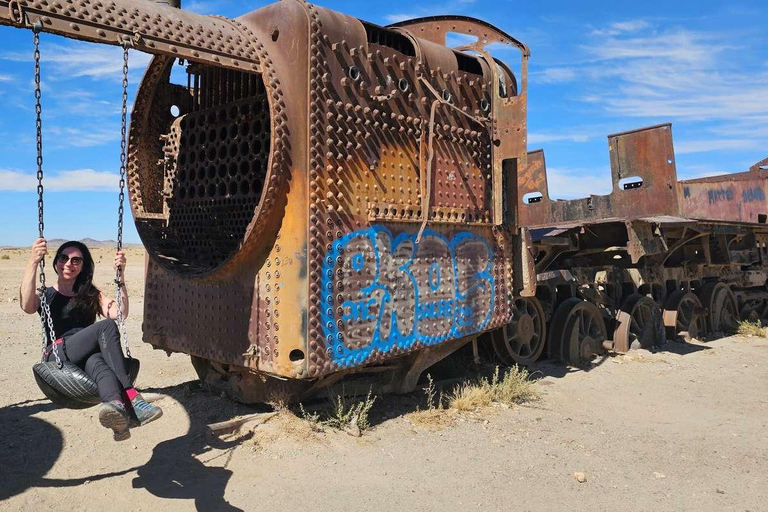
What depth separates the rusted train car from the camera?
8.98m

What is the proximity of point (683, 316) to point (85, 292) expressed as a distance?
1053 cm

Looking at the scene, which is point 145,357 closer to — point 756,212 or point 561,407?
point 561,407

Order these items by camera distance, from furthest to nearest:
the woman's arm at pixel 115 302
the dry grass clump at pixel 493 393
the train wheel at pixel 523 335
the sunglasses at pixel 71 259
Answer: the train wheel at pixel 523 335 → the dry grass clump at pixel 493 393 → the sunglasses at pixel 71 259 → the woman's arm at pixel 115 302

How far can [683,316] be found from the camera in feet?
37.9

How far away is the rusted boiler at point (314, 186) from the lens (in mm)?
4828

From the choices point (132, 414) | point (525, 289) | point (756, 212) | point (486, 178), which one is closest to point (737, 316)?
point (756, 212)

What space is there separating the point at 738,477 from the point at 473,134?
396cm

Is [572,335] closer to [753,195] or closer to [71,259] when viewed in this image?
[71,259]

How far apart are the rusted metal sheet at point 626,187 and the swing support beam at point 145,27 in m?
6.52

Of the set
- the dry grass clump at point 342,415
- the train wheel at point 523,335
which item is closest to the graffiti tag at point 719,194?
the train wheel at point 523,335

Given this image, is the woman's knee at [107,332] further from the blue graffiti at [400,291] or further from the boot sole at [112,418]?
the blue graffiti at [400,291]

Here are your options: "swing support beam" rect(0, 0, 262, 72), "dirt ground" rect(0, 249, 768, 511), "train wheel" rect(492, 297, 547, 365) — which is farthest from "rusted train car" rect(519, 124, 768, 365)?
"swing support beam" rect(0, 0, 262, 72)

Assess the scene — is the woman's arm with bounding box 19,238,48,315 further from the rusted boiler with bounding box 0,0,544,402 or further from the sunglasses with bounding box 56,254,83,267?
the rusted boiler with bounding box 0,0,544,402

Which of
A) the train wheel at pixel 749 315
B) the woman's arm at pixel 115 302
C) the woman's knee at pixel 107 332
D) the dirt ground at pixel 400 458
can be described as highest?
the woman's arm at pixel 115 302
